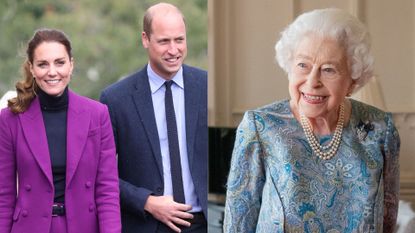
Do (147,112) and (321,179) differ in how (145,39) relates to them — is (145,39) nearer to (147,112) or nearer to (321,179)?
(147,112)

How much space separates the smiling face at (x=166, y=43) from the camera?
2150 mm

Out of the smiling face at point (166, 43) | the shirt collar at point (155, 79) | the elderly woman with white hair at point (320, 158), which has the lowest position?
the elderly woman with white hair at point (320, 158)

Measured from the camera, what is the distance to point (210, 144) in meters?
2.04

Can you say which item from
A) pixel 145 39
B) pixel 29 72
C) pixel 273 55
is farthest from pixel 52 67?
pixel 273 55

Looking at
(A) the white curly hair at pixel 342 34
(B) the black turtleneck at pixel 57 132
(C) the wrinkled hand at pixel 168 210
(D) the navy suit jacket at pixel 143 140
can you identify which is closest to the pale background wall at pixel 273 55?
(A) the white curly hair at pixel 342 34

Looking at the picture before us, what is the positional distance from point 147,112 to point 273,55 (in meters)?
0.51

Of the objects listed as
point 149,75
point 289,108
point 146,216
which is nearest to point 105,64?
point 149,75

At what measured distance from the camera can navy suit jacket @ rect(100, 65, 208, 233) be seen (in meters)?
2.15

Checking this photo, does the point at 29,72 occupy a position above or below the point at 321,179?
above

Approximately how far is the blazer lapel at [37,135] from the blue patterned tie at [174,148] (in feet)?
1.28

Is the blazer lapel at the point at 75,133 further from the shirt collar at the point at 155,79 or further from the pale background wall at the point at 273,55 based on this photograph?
the pale background wall at the point at 273,55

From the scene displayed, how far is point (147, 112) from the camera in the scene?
2170 mm

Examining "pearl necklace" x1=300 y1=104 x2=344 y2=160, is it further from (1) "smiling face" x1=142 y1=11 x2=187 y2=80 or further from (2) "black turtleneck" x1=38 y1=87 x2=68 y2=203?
(2) "black turtleneck" x1=38 y1=87 x2=68 y2=203

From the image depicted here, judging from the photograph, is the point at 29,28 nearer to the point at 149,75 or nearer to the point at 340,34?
the point at 149,75
